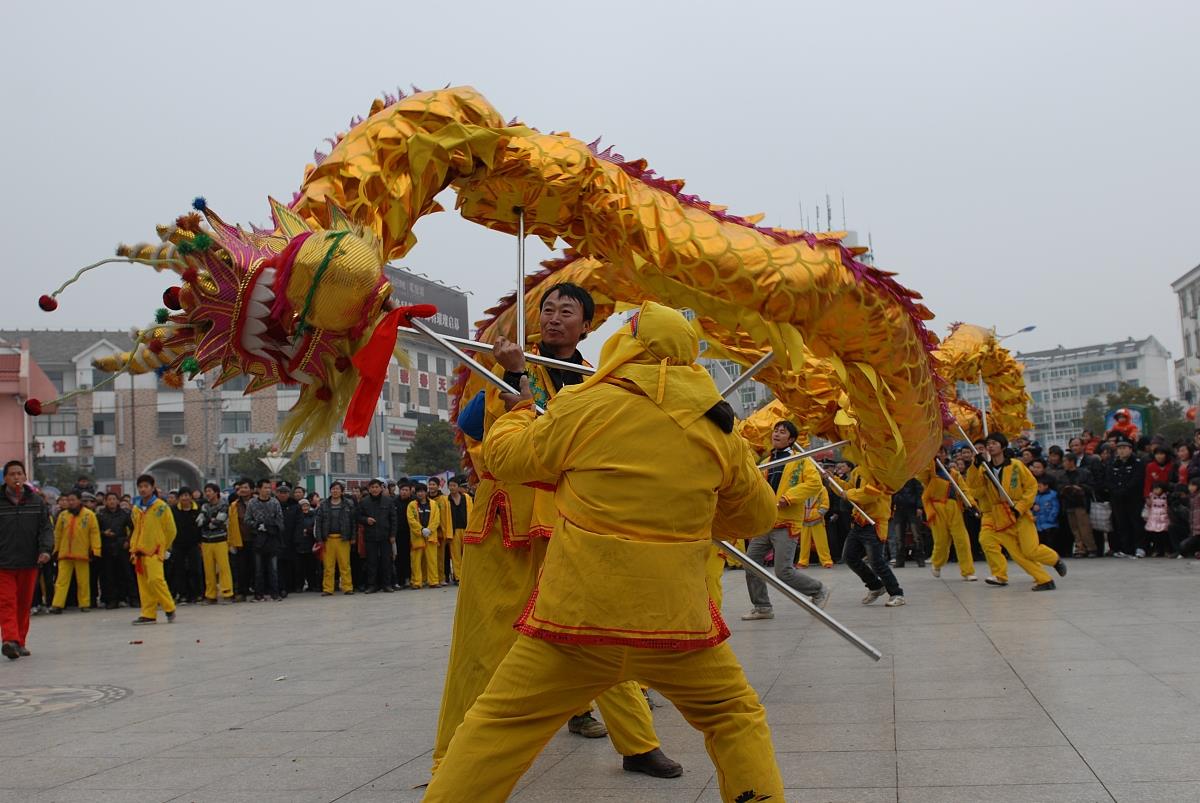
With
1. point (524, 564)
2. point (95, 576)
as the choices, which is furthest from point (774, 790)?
point (95, 576)

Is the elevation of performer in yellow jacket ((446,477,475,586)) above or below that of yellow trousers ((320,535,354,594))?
above

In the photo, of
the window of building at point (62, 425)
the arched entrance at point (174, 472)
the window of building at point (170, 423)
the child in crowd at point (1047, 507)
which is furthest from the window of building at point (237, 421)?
the child in crowd at point (1047, 507)

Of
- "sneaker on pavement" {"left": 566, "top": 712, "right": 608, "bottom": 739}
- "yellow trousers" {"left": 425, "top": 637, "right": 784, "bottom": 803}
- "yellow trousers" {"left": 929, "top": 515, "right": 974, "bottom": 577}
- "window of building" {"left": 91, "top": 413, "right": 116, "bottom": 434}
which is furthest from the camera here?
"window of building" {"left": 91, "top": 413, "right": 116, "bottom": 434}

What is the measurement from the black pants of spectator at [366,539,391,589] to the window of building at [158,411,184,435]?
32433mm

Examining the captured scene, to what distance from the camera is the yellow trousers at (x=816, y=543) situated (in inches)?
571

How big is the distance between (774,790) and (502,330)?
9.46 ft

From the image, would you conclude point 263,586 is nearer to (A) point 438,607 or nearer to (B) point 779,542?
(A) point 438,607

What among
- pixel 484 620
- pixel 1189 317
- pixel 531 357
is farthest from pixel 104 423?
pixel 1189 317

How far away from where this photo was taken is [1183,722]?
4.09 meters

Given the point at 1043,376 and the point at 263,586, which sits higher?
the point at 1043,376

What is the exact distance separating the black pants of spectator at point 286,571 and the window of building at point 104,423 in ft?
108

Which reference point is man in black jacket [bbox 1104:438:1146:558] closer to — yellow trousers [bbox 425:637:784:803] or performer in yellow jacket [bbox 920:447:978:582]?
performer in yellow jacket [bbox 920:447:978:582]

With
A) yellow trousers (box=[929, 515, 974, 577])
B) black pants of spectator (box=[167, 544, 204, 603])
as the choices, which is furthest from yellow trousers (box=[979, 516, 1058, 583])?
black pants of spectator (box=[167, 544, 204, 603])

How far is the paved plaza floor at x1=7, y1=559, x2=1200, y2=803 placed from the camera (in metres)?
3.60
